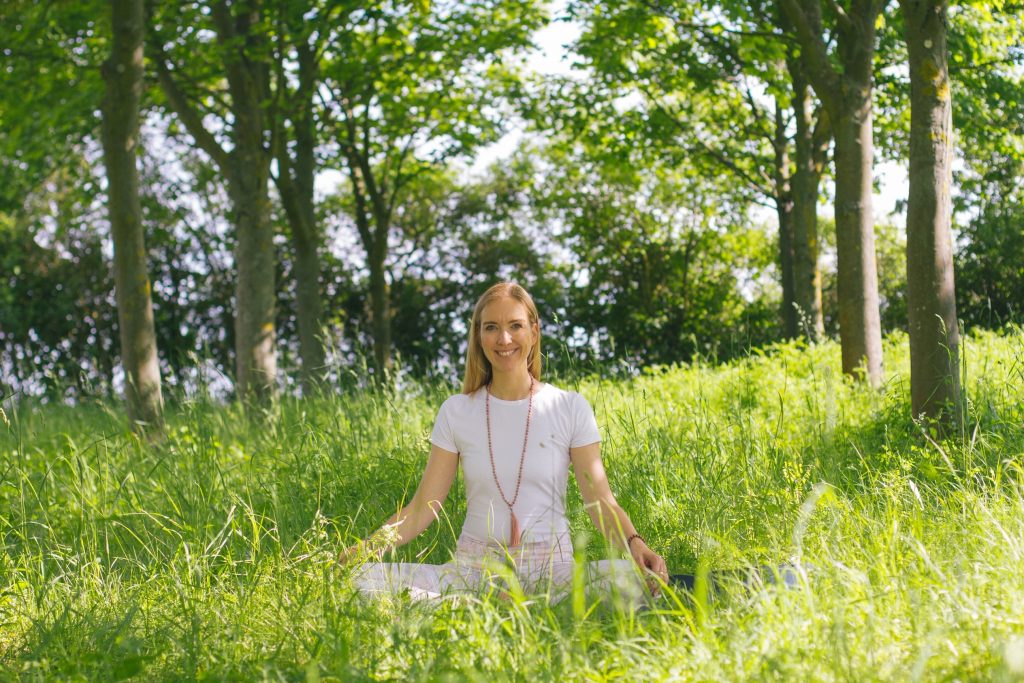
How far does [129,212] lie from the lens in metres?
7.53

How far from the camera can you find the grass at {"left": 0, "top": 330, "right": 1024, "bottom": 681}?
2.81 metres

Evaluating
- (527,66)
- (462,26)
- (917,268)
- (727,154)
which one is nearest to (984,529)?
(917,268)

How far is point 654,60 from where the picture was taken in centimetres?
1432

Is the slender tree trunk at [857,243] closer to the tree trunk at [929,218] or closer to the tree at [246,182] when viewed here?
the tree trunk at [929,218]

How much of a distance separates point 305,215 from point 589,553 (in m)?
9.02

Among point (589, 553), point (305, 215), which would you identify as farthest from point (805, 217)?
point (589, 553)

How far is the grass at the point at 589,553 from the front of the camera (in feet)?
9.23

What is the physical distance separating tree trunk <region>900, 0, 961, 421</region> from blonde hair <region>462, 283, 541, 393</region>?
110 inches

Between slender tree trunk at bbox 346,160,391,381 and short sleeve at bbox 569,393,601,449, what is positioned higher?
slender tree trunk at bbox 346,160,391,381

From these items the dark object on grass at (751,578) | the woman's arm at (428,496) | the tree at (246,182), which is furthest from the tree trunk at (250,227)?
the dark object on grass at (751,578)

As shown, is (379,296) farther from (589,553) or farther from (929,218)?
(589,553)

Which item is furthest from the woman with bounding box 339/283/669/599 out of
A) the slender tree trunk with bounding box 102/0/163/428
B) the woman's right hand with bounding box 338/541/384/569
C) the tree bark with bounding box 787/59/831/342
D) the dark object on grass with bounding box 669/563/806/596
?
the tree bark with bounding box 787/59/831/342

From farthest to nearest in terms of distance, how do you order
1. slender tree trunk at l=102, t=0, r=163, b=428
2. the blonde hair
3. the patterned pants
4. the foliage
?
1. the foliage
2. slender tree trunk at l=102, t=0, r=163, b=428
3. the blonde hair
4. the patterned pants

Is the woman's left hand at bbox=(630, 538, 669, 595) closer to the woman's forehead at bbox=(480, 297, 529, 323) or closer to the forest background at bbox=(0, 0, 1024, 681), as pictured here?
the forest background at bbox=(0, 0, 1024, 681)
